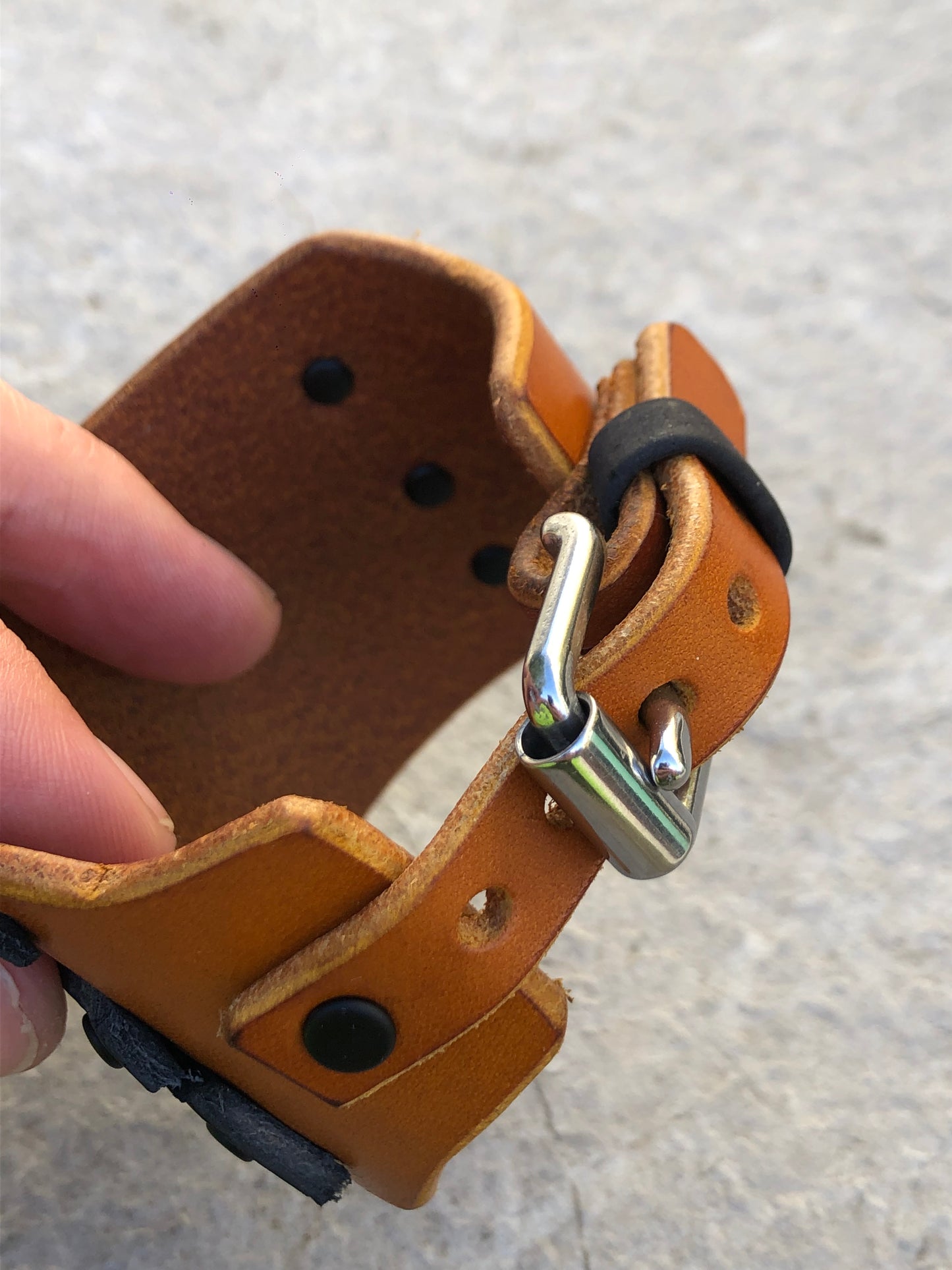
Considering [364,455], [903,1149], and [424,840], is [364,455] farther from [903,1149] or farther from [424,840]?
[903,1149]

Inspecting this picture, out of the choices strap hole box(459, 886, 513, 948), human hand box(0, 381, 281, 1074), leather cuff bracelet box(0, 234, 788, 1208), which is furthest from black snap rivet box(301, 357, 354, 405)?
strap hole box(459, 886, 513, 948)

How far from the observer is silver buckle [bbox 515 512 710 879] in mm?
421

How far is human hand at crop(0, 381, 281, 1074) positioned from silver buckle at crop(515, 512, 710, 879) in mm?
251

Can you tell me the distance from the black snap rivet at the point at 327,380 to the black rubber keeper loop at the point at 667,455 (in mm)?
202

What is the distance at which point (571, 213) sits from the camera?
3.59 ft

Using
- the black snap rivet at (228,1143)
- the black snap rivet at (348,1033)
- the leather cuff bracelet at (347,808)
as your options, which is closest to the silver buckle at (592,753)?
the leather cuff bracelet at (347,808)

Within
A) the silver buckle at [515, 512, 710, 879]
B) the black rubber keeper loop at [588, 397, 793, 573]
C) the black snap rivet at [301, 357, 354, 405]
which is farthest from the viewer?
the black snap rivet at [301, 357, 354, 405]

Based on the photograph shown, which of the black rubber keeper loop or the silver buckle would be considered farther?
the black rubber keeper loop

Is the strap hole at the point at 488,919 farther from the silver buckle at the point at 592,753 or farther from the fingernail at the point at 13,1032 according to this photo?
the fingernail at the point at 13,1032

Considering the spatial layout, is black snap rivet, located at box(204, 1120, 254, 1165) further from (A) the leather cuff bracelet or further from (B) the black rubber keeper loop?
(B) the black rubber keeper loop

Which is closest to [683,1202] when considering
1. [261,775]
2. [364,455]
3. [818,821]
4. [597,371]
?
[818,821]

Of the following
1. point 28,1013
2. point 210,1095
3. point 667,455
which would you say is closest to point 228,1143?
point 210,1095

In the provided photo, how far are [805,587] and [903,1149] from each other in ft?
1.42

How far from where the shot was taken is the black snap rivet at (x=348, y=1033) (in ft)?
1.50
